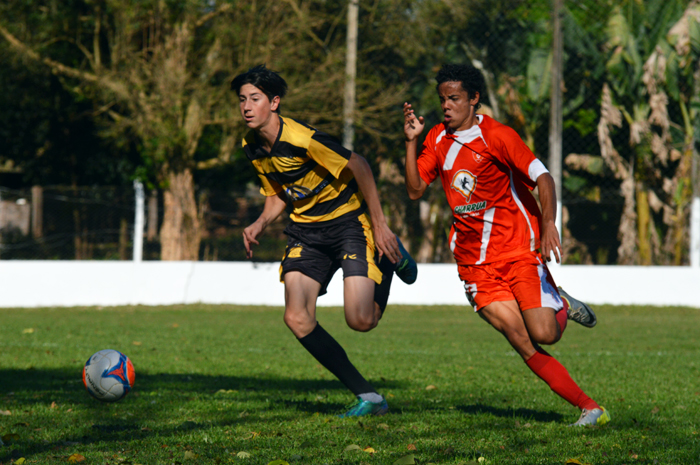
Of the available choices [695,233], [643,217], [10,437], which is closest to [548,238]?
[10,437]

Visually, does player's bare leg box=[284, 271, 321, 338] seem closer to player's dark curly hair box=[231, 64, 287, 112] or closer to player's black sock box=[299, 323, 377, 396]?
player's black sock box=[299, 323, 377, 396]

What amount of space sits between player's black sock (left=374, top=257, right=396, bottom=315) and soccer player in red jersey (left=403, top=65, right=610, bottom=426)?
580 millimetres

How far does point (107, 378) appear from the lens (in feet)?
16.0

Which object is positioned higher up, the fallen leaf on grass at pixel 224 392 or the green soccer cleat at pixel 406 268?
the green soccer cleat at pixel 406 268

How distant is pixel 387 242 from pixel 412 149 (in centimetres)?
59

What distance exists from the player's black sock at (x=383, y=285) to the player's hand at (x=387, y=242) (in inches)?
16.3

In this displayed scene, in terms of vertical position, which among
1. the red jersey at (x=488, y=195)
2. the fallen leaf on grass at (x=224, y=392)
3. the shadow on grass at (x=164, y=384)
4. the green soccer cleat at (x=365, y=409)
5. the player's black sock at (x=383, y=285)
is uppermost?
the red jersey at (x=488, y=195)

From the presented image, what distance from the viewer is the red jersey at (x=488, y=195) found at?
4.57 m

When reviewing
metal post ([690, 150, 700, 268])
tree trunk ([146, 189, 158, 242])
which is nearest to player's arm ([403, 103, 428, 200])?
tree trunk ([146, 189, 158, 242])

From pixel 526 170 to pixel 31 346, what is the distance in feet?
22.2

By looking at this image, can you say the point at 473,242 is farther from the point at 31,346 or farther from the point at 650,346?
the point at 31,346

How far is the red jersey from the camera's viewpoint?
457cm

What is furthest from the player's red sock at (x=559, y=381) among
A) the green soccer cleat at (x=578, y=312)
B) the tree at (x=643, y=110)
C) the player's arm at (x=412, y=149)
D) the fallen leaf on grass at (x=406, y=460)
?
the tree at (x=643, y=110)

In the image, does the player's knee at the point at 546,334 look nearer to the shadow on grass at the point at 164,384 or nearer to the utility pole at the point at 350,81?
the shadow on grass at the point at 164,384
